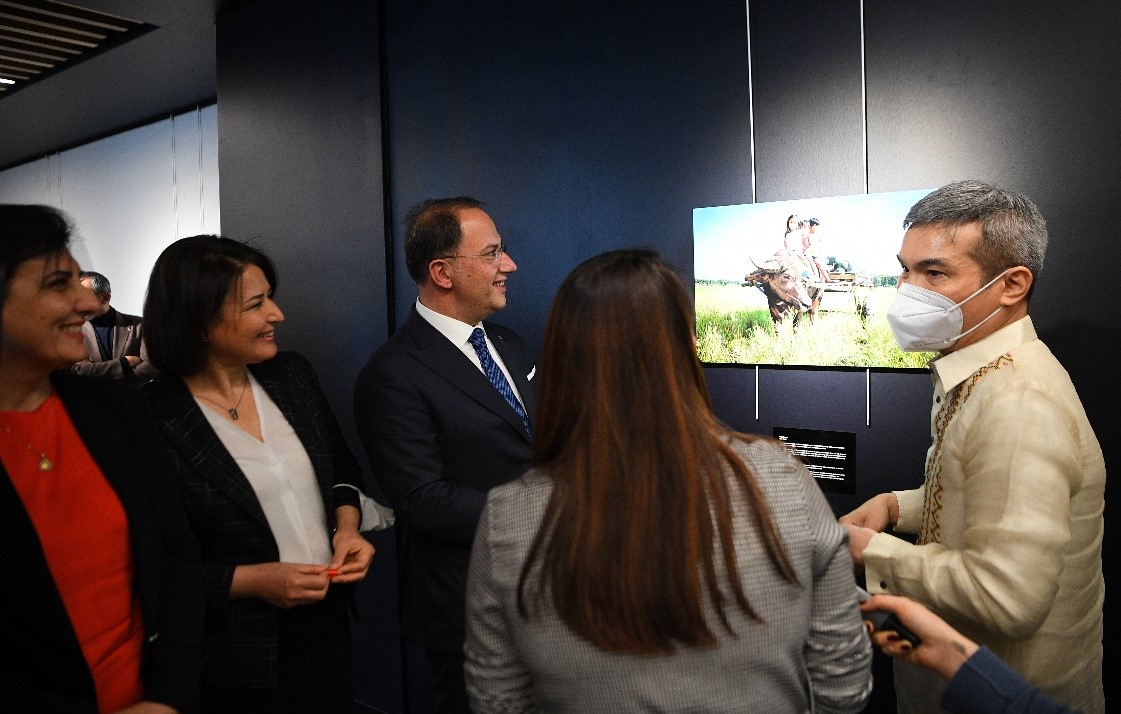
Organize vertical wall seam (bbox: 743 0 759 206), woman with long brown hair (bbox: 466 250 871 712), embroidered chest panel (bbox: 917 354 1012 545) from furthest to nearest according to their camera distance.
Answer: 1. vertical wall seam (bbox: 743 0 759 206)
2. embroidered chest panel (bbox: 917 354 1012 545)
3. woman with long brown hair (bbox: 466 250 871 712)

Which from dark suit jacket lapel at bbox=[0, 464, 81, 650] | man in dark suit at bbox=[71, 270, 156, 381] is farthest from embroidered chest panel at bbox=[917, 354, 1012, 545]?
man in dark suit at bbox=[71, 270, 156, 381]

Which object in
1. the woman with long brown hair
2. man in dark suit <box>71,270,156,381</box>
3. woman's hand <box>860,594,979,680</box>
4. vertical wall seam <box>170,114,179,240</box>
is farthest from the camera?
vertical wall seam <box>170,114,179,240</box>

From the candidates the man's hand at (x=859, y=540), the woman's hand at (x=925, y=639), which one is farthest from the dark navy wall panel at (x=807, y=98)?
the woman's hand at (x=925, y=639)

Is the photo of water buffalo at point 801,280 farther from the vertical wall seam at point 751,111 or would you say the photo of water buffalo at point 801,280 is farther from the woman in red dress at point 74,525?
the woman in red dress at point 74,525

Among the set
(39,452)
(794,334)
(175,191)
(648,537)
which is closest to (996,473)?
(648,537)

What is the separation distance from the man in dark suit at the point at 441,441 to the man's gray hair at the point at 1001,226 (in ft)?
4.21

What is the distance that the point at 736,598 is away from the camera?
3.63 ft

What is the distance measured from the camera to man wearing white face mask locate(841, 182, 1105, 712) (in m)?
1.41

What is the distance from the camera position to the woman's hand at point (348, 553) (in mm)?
1985

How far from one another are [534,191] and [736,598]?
2.34 m

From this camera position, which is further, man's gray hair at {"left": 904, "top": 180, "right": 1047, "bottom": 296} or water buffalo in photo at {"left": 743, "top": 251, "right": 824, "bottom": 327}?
water buffalo in photo at {"left": 743, "top": 251, "right": 824, "bottom": 327}

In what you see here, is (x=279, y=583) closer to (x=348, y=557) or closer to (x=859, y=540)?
(x=348, y=557)

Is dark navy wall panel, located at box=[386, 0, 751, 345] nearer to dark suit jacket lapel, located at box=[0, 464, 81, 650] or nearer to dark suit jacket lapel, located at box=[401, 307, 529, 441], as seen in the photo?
dark suit jacket lapel, located at box=[401, 307, 529, 441]

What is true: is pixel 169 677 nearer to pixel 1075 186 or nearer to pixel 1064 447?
pixel 1064 447
